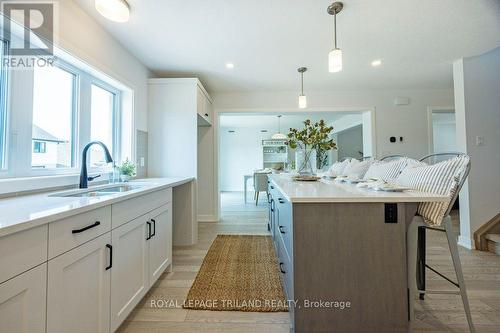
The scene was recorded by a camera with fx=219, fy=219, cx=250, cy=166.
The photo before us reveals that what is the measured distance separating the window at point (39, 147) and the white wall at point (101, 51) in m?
0.73

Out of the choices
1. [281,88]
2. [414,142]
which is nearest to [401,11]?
[281,88]

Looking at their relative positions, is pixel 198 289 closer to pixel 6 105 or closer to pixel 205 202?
pixel 6 105

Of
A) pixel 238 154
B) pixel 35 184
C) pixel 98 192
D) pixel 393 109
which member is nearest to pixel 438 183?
pixel 98 192

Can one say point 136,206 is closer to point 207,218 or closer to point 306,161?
point 306,161

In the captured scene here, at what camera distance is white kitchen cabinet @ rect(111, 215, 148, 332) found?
1196 mm

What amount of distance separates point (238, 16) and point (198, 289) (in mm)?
2357

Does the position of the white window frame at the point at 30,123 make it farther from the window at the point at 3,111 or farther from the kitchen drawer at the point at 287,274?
the kitchen drawer at the point at 287,274

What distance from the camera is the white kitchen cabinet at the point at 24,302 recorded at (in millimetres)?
662

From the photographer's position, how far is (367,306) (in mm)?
1146

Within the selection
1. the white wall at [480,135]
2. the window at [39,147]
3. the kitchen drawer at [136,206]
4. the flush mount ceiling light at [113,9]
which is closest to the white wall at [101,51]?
the flush mount ceiling light at [113,9]

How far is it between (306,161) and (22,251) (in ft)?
6.90

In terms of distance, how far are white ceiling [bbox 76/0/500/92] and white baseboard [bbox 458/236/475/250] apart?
2.26m

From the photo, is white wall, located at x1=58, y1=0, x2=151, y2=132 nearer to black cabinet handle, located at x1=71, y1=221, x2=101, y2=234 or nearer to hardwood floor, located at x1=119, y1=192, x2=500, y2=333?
black cabinet handle, located at x1=71, y1=221, x2=101, y2=234

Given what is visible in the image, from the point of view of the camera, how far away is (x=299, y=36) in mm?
2270
